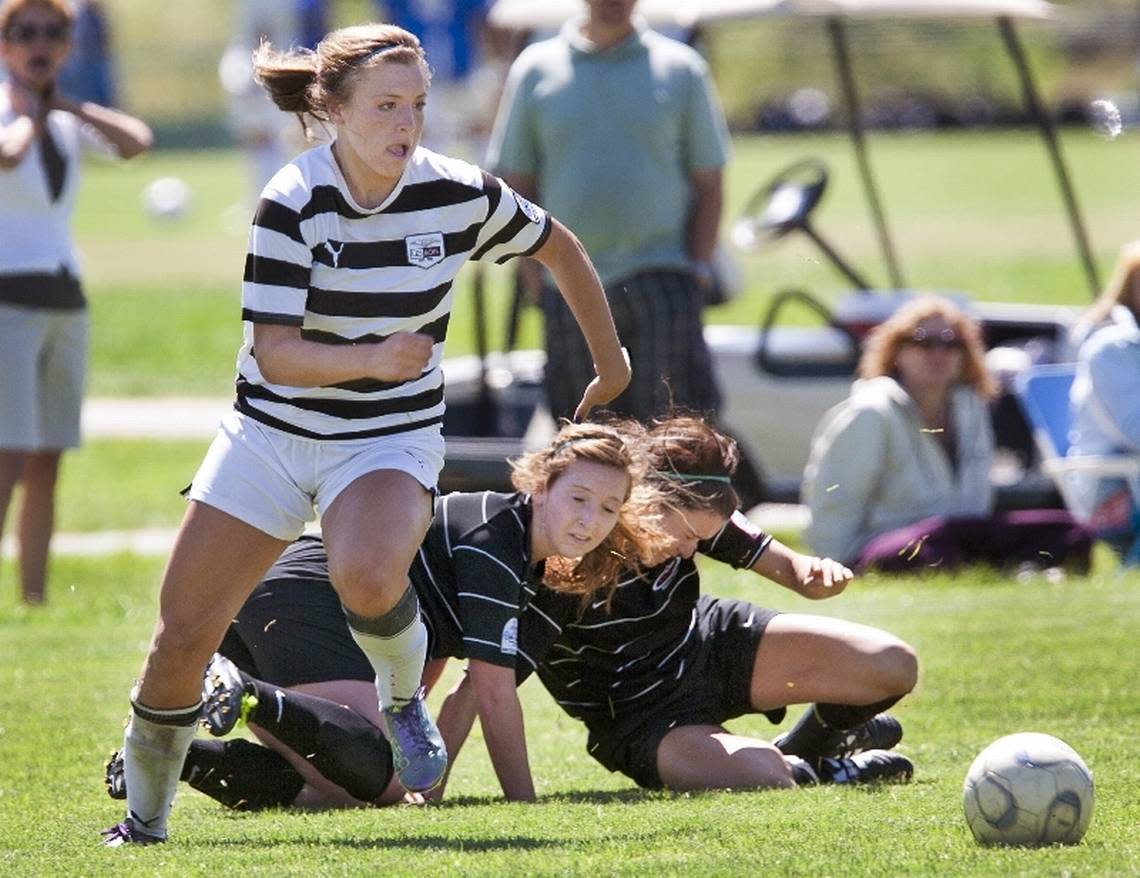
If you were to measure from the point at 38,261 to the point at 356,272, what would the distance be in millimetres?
4320

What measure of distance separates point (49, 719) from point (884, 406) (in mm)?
3670

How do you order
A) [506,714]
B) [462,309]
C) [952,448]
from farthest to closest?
[462,309]
[952,448]
[506,714]

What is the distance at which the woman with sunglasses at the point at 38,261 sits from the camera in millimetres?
8367

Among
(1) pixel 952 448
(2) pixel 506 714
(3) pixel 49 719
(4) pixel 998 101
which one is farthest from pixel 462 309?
(4) pixel 998 101

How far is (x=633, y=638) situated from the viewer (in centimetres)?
547

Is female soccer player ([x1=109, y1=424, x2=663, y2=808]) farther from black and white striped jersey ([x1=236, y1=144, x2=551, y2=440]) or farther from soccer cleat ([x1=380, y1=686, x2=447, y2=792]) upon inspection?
black and white striped jersey ([x1=236, y1=144, x2=551, y2=440])

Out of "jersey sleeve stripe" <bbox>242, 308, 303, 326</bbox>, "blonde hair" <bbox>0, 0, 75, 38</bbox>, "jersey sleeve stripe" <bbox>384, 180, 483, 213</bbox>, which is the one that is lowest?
"jersey sleeve stripe" <bbox>242, 308, 303, 326</bbox>

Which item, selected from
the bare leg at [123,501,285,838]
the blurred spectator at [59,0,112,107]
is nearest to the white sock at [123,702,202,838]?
the bare leg at [123,501,285,838]

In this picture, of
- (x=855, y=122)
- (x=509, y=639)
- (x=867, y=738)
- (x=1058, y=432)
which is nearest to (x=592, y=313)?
(x=509, y=639)

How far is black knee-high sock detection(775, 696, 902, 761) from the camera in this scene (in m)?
5.54

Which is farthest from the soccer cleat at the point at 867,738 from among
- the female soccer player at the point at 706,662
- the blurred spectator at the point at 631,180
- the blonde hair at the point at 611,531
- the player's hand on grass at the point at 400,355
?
the blurred spectator at the point at 631,180

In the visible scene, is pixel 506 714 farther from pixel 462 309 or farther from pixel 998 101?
pixel 998 101

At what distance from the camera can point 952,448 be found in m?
8.90

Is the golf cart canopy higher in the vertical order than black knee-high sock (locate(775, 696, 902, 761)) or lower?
higher
